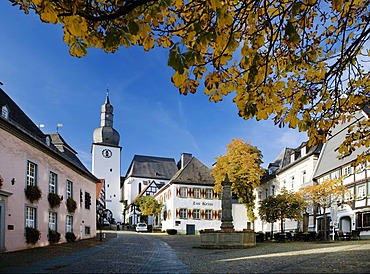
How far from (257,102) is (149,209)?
52.5 m

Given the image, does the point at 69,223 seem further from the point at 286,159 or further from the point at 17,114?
the point at 286,159

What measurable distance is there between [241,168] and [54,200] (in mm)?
23969

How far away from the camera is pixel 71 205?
2727 cm

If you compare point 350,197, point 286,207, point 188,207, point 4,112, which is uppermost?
point 4,112

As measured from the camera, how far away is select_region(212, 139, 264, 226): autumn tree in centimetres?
4356

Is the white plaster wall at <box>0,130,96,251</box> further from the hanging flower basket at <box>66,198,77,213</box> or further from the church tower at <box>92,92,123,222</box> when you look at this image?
the church tower at <box>92,92,123,222</box>

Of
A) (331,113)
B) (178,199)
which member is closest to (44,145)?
(331,113)

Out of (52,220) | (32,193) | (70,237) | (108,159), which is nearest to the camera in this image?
(32,193)

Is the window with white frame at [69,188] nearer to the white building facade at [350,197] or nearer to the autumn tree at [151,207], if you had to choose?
the white building facade at [350,197]

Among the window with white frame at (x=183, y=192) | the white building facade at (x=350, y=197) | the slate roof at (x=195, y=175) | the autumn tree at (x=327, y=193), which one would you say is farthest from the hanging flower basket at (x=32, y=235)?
the window with white frame at (x=183, y=192)

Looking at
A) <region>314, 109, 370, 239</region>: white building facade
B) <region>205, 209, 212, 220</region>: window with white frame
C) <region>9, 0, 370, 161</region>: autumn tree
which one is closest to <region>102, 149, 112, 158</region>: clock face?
<region>205, 209, 212, 220</region>: window with white frame

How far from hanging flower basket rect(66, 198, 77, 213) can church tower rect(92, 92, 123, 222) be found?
51880mm

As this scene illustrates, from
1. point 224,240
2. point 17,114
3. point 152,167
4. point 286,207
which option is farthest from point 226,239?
point 152,167

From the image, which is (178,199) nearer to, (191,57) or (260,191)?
(260,191)
